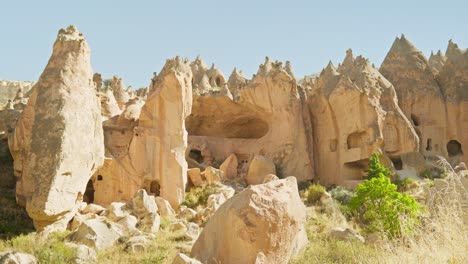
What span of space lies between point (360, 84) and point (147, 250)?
14.1m

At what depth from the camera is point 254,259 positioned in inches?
261

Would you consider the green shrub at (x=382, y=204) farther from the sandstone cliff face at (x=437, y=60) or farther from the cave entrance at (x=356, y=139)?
the sandstone cliff face at (x=437, y=60)

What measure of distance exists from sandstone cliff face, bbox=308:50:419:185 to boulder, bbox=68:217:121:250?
11.8 metres

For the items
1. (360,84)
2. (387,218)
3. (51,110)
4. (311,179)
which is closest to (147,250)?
(51,110)

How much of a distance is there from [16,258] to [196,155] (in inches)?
591

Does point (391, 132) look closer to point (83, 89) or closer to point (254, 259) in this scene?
point (83, 89)

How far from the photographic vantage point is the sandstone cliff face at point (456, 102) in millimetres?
23391

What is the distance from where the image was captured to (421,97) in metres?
23.6

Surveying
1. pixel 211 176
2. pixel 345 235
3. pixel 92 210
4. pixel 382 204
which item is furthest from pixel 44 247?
pixel 211 176

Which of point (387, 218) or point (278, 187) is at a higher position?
point (278, 187)

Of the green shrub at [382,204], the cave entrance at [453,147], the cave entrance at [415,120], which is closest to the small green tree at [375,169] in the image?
the green shrub at [382,204]

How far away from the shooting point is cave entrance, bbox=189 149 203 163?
71.8 feet

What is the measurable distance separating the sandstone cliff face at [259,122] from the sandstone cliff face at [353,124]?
937 millimetres

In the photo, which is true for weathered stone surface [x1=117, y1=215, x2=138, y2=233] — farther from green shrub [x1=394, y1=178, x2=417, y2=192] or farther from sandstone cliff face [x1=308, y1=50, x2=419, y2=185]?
green shrub [x1=394, y1=178, x2=417, y2=192]
